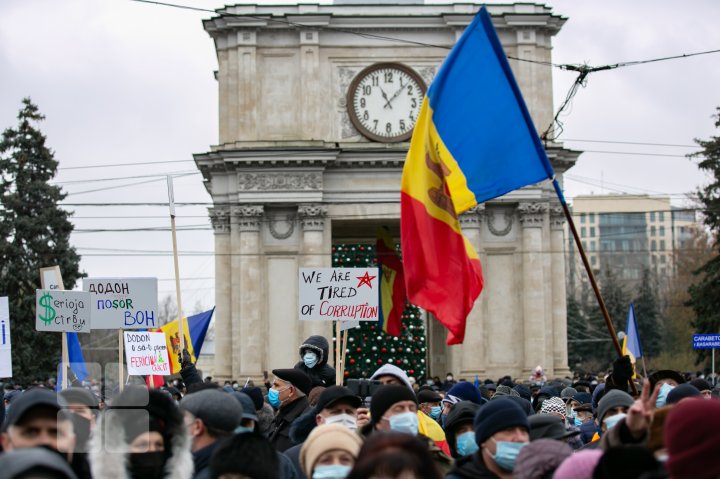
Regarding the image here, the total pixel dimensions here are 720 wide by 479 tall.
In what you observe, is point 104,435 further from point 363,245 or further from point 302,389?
point 363,245

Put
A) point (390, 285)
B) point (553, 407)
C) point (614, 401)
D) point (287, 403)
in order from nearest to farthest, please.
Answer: point (614, 401), point (287, 403), point (553, 407), point (390, 285)

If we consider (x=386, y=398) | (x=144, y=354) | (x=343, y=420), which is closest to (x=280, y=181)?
(x=144, y=354)

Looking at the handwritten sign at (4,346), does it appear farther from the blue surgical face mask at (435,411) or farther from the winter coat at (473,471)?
the winter coat at (473,471)

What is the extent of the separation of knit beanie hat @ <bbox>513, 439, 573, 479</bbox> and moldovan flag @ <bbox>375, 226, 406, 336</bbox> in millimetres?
30103

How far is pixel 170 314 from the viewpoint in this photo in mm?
146125

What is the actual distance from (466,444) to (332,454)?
11.7ft

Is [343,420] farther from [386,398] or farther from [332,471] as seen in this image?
[332,471]

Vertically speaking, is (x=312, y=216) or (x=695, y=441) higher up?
(x=312, y=216)

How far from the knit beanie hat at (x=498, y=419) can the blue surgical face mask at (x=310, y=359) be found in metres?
7.60

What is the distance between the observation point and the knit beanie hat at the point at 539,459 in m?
7.29

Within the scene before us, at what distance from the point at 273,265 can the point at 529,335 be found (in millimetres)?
9442

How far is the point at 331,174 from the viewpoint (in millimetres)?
46094

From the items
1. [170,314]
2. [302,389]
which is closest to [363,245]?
[302,389]

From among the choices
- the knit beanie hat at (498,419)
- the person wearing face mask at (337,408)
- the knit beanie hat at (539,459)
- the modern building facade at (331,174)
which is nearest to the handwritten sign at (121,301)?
the person wearing face mask at (337,408)
